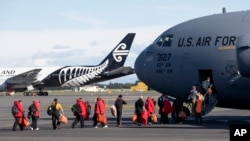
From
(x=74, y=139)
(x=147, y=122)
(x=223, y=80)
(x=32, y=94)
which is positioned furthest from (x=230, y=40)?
(x=32, y=94)

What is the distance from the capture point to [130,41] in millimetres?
91000

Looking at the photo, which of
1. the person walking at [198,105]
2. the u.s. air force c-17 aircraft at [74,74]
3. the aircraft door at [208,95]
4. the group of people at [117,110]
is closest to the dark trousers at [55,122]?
the group of people at [117,110]

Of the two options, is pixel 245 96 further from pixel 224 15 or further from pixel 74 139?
pixel 74 139

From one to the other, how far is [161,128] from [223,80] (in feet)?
11.1

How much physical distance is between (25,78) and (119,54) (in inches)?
521

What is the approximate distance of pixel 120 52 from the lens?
9125 cm

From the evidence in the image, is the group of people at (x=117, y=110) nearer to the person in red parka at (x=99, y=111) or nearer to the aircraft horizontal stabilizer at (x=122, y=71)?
the person in red parka at (x=99, y=111)

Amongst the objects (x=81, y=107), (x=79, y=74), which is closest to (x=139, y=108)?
(x=81, y=107)

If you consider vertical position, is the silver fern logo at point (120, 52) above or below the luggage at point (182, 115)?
above

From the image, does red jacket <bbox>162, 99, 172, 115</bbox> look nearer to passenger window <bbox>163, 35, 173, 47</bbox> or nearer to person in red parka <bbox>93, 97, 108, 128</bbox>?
passenger window <bbox>163, 35, 173, 47</bbox>

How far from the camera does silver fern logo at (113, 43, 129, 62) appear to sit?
91056 mm

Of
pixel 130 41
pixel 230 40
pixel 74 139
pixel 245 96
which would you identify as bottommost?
pixel 74 139

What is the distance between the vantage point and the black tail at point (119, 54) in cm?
9056

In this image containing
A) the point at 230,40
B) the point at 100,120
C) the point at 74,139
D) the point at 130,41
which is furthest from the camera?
the point at 130,41
